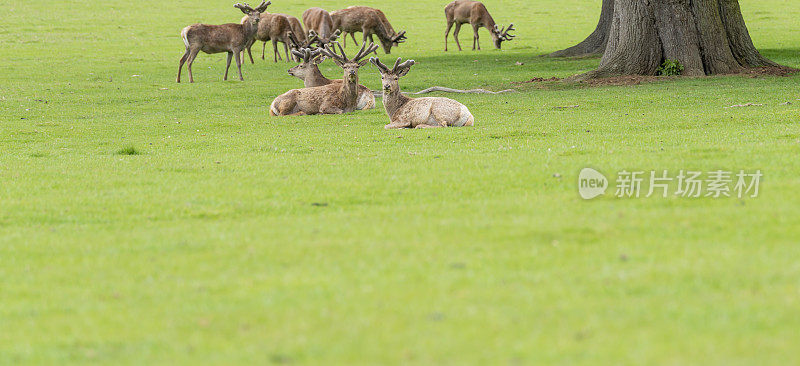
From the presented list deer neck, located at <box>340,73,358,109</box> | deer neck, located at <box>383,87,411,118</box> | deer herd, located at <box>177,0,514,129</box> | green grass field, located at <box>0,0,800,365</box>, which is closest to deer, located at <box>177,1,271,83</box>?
deer herd, located at <box>177,0,514,129</box>

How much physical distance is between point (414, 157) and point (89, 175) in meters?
3.73

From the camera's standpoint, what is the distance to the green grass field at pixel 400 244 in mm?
4695

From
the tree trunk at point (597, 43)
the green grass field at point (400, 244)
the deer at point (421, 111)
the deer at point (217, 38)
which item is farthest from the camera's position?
the tree trunk at point (597, 43)

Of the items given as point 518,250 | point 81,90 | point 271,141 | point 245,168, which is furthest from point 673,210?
point 81,90

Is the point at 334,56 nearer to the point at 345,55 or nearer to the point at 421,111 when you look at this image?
the point at 345,55

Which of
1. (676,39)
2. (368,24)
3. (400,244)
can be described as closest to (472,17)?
(368,24)

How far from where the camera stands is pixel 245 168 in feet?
36.6

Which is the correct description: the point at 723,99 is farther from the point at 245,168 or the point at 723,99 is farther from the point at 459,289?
the point at 459,289

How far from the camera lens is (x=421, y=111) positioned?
15344mm

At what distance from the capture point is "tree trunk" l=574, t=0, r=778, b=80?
70.4 ft

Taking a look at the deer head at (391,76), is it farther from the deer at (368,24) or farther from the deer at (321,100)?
the deer at (368,24)
